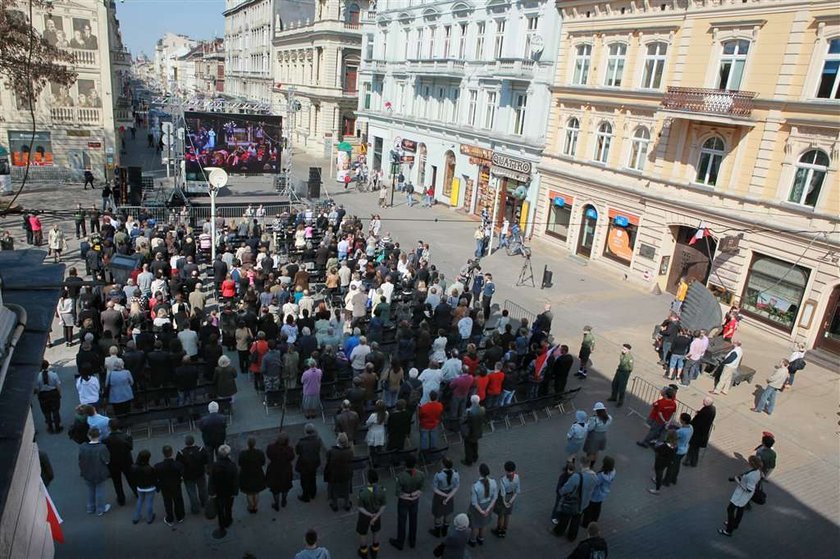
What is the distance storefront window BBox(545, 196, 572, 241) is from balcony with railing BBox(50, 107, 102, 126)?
27.7 metres

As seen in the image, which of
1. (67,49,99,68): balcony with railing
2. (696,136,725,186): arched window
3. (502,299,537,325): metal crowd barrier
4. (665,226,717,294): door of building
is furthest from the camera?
(67,49,99,68): balcony with railing

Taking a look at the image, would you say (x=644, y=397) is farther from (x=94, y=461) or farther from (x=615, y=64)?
(x=615, y=64)

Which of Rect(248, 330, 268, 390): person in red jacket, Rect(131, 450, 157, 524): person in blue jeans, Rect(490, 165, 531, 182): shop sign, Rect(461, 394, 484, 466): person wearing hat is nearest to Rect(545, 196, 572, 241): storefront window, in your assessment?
Rect(490, 165, 531, 182): shop sign

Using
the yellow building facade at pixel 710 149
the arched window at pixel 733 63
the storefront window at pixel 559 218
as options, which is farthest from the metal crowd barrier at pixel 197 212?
the arched window at pixel 733 63

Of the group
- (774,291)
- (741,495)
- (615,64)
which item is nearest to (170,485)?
(741,495)

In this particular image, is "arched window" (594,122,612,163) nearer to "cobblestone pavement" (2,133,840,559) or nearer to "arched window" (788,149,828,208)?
"arched window" (788,149,828,208)

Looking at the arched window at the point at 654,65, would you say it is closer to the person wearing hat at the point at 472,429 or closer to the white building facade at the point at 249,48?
the person wearing hat at the point at 472,429

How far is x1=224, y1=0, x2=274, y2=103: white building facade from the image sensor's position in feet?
237

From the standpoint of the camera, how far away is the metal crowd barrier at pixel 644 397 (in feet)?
45.2

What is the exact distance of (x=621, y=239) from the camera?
25.3 m

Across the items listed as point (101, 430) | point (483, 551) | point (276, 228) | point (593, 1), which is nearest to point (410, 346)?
point (483, 551)

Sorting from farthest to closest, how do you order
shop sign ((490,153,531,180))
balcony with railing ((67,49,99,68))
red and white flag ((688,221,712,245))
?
balcony with railing ((67,49,99,68)) < shop sign ((490,153,531,180)) < red and white flag ((688,221,712,245))

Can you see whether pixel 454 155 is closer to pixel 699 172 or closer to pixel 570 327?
pixel 699 172

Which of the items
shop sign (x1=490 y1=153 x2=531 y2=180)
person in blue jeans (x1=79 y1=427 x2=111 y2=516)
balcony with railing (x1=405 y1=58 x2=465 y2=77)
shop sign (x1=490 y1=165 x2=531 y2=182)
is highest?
A: balcony with railing (x1=405 y1=58 x2=465 y2=77)
